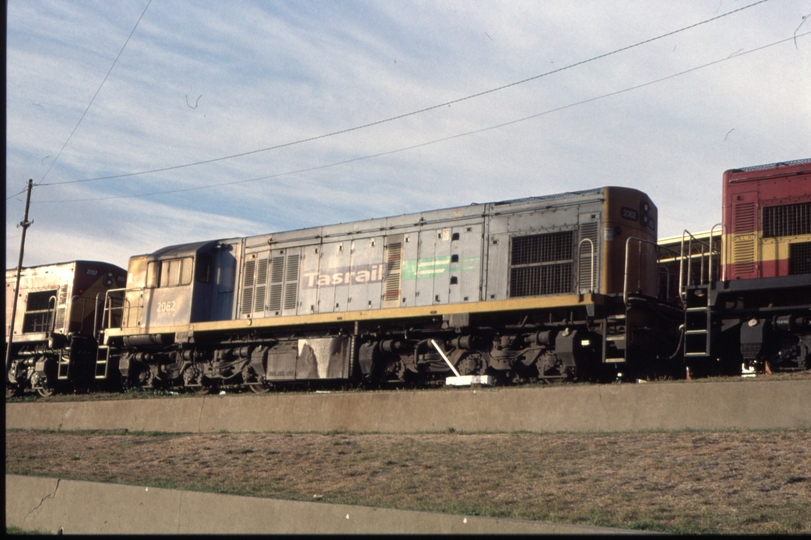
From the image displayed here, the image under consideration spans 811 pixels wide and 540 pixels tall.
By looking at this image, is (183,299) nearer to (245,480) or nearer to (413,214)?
(413,214)

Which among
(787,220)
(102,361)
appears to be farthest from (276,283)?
(787,220)

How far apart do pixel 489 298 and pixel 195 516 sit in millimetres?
8503

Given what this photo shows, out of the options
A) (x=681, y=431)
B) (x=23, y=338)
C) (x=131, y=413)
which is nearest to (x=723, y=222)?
(x=681, y=431)

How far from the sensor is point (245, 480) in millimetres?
10133

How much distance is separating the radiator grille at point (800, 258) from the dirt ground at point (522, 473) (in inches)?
172

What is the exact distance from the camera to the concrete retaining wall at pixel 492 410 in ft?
32.4

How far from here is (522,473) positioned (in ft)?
28.7

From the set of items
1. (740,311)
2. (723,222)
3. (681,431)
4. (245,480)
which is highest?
(723,222)

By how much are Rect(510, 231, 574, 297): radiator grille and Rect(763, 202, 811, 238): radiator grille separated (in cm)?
318

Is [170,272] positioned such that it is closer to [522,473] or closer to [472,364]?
[472,364]

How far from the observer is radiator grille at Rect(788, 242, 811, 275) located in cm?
1298

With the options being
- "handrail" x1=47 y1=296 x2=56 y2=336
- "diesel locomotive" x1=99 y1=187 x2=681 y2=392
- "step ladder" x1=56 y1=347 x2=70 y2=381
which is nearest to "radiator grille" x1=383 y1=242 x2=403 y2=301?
"diesel locomotive" x1=99 y1=187 x2=681 y2=392

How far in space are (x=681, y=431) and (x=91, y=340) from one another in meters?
18.1

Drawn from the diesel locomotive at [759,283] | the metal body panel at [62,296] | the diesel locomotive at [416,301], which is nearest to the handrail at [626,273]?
the diesel locomotive at [416,301]
